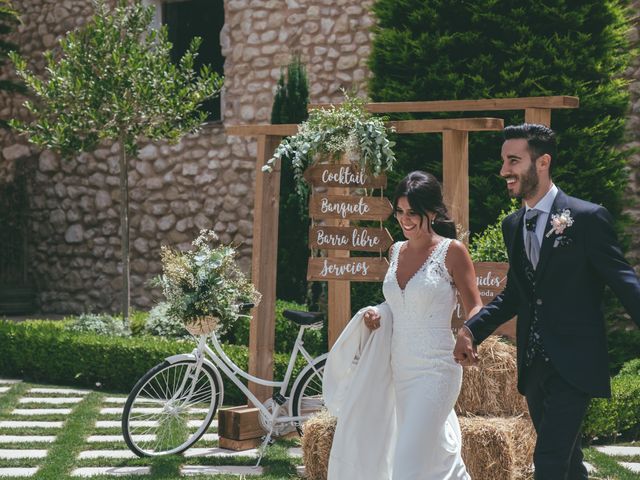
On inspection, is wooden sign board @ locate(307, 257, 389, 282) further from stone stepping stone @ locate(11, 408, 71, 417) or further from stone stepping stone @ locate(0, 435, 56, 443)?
stone stepping stone @ locate(11, 408, 71, 417)

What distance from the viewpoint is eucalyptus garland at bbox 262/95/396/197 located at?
6156mm

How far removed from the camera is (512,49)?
338 inches

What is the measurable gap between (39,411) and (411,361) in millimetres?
4190

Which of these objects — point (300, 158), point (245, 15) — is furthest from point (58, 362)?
point (245, 15)

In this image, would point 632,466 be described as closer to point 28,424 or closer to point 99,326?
point 28,424

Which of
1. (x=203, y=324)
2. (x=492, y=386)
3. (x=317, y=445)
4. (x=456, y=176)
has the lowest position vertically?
(x=317, y=445)

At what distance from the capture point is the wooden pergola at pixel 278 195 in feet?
19.9

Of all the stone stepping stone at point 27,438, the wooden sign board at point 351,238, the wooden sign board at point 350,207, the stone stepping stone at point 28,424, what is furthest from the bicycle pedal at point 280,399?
the stone stepping stone at point 28,424

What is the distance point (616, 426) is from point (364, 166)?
2.61 m

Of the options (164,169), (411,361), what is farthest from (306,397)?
(164,169)

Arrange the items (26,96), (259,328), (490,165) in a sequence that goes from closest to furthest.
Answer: (259,328) → (490,165) → (26,96)

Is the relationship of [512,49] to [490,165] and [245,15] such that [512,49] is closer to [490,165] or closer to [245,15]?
[490,165]

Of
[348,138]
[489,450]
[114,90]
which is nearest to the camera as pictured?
[489,450]

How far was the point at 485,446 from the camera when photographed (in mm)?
5465
